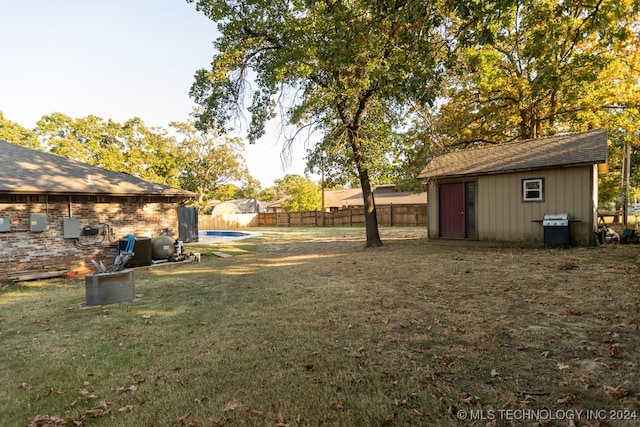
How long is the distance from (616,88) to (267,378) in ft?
60.1

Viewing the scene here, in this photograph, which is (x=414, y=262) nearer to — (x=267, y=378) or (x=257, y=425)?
(x=267, y=378)

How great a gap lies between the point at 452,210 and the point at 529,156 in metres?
3.05

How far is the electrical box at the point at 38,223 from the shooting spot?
386 inches

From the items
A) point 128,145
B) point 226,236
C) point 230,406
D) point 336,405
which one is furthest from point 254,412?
point 128,145

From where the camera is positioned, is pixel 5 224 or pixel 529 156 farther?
pixel 529 156

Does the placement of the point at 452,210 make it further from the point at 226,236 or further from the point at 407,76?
the point at 226,236

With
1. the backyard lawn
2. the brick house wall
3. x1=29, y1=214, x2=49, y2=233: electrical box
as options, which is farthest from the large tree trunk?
x1=29, y1=214, x2=49, y2=233: electrical box

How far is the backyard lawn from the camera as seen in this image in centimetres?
259

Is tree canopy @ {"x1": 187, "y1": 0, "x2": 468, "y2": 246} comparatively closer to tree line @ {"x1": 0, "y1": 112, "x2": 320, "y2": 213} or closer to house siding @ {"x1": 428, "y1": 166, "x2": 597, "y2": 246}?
house siding @ {"x1": 428, "y1": 166, "x2": 597, "y2": 246}

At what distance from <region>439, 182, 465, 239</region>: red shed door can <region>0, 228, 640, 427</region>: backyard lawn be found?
5628mm

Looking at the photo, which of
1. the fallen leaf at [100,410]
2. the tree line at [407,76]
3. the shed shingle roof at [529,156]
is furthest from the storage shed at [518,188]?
the fallen leaf at [100,410]

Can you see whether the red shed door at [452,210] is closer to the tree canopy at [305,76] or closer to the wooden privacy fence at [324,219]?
the tree canopy at [305,76]

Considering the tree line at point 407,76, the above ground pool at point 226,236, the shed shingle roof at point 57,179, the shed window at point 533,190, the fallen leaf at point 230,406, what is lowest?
the above ground pool at point 226,236

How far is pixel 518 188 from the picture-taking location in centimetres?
1141
